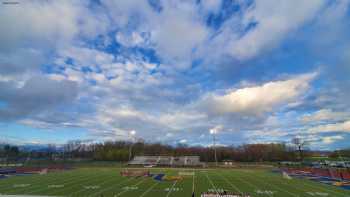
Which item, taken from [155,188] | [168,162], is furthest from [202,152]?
[155,188]

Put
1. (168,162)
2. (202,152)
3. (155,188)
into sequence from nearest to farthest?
(155,188)
(168,162)
(202,152)

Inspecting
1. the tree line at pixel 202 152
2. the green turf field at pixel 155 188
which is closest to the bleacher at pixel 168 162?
the tree line at pixel 202 152

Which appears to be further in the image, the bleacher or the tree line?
the tree line

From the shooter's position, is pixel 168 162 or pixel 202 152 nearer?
pixel 168 162

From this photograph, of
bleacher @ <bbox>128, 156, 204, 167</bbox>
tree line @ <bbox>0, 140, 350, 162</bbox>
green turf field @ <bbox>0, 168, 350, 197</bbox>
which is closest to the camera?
green turf field @ <bbox>0, 168, 350, 197</bbox>

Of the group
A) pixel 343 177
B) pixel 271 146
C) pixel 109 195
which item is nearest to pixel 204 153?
pixel 271 146

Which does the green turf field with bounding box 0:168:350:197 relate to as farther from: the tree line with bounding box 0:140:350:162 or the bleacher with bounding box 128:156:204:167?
the tree line with bounding box 0:140:350:162

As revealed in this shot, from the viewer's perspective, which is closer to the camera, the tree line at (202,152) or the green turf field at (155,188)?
the green turf field at (155,188)

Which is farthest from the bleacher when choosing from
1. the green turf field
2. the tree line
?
the green turf field

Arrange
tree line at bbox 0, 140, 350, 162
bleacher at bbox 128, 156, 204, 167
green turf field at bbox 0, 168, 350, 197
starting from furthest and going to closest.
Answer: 1. tree line at bbox 0, 140, 350, 162
2. bleacher at bbox 128, 156, 204, 167
3. green turf field at bbox 0, 168, 350, 197

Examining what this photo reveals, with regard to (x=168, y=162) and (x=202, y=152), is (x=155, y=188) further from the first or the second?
(x=202, y=152)

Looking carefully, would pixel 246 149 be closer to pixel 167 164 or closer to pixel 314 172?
pixel 167 164

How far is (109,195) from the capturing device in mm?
21031

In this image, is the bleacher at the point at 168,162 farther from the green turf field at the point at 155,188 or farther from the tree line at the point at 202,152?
the green turf field at the point at 155,188
